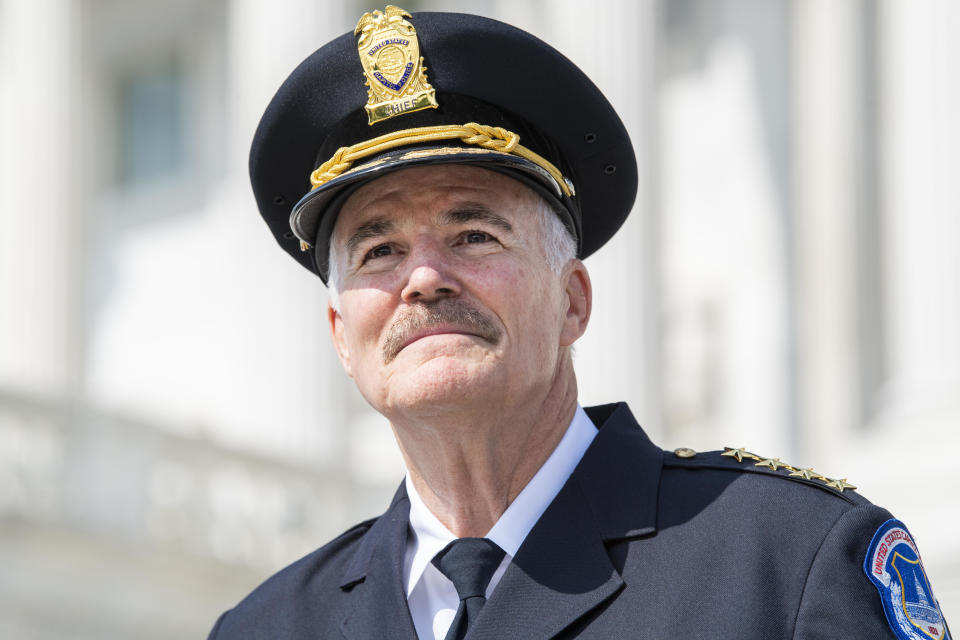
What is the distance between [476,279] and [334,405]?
50.1 feet

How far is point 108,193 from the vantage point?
98.2 ft

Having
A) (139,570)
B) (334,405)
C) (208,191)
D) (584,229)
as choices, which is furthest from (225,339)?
(584,229)

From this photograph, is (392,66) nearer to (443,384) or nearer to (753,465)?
(443,384)

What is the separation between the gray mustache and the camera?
3740 millimetres

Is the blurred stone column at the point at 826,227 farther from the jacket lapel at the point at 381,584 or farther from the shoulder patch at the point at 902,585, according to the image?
the shoulder patch at the point at 902,585

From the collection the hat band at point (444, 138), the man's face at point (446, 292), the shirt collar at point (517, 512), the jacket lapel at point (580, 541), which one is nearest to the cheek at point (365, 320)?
the man's face at point (446, 292)

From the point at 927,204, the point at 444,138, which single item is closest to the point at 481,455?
the point at 444,138

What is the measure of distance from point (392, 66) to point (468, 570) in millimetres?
1272

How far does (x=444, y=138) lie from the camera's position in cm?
391

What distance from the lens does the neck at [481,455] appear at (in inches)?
153

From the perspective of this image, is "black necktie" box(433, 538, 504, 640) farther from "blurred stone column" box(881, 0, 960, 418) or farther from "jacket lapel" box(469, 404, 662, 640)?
"blurred stone column" box(881, 0, 960, 418)

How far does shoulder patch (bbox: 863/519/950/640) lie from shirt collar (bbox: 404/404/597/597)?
2.76 feet

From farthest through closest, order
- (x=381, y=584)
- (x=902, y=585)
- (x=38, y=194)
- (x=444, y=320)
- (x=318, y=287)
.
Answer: (x=38, y=194), (x=318, y=287), (x=381, y=584), (x=444, y=320), (x=902, y=585)

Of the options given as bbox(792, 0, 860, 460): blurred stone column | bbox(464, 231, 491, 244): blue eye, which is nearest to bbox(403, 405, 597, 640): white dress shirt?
bbox(464, 231, 491, 244): blue eye
